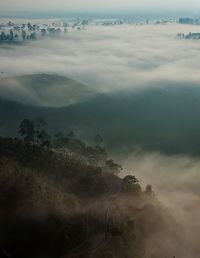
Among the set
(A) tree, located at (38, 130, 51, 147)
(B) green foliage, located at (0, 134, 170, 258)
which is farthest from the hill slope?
(B) green foliage, located at (0, 134, 170, 258)

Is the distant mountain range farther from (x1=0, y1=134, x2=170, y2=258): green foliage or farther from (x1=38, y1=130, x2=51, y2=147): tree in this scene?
(x1=0, y1=134, x2=170, y2=258): green foliage

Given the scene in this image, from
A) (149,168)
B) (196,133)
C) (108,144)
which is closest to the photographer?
(149,168)

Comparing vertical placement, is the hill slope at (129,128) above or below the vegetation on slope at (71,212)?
above

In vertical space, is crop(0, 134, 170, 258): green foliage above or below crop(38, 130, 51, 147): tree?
below

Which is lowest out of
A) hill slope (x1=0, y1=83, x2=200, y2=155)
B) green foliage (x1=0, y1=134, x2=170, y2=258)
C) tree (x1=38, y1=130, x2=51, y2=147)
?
green foliage (x1=0, y1=134, x2=170, y2=258)

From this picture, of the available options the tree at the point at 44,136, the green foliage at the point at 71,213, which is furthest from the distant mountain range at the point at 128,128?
the green foliage at the point at 71,213

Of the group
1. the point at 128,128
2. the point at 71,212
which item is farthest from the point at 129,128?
the point at 71,212

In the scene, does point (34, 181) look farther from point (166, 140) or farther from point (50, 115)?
point (50, 115)

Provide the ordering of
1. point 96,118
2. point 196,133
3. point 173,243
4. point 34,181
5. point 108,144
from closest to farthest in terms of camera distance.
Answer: point 34,181, point 173,243, point 108,144, point 196,133, point 96,118

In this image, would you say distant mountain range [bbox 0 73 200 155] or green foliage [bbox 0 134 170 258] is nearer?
green foliage [bbox 0 134 170 258]

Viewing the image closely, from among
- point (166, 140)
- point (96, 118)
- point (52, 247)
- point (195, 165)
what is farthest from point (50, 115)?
point (52, 247)

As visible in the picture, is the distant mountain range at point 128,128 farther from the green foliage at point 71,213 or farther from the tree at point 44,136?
the green foliage at point 71,213
